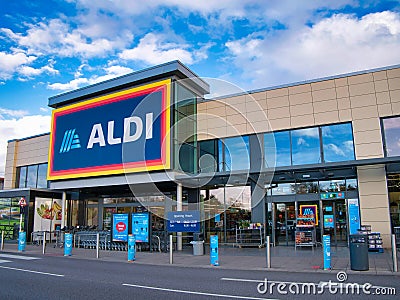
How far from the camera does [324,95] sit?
20.2 metres

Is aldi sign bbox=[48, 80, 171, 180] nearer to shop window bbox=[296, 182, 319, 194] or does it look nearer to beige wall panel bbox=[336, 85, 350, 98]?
shop window bbox=[296, 182, 319, 194]

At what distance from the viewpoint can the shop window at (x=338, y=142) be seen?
19.5 meters

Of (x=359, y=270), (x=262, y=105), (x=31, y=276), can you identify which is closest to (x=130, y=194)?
(x=262, y=105)

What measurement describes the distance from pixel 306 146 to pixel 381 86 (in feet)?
15.4

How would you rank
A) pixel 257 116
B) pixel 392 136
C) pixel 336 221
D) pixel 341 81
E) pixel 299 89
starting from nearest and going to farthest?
1. pixel 392 136
2. pixel 336 221
3. pixel 341 81
4. pixel 299 89
5. pixel 257 116

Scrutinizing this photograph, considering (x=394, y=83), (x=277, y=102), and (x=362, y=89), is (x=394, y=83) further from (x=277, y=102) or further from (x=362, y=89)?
(x=277, y=102)

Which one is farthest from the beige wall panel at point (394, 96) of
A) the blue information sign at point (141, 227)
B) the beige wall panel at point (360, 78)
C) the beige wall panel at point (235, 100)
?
the blue information sign at point (141, 227)

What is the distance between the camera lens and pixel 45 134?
3123 cm

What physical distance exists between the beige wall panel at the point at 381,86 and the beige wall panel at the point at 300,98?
326 cm

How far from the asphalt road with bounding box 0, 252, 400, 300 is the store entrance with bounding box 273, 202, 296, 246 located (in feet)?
29.7

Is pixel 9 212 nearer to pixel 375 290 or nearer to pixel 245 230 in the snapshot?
pixel 245 230

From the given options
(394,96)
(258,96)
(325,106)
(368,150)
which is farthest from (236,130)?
(394,96)

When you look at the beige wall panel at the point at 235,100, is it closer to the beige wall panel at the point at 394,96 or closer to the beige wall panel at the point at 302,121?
the beige wall panel at the point at 302,121
